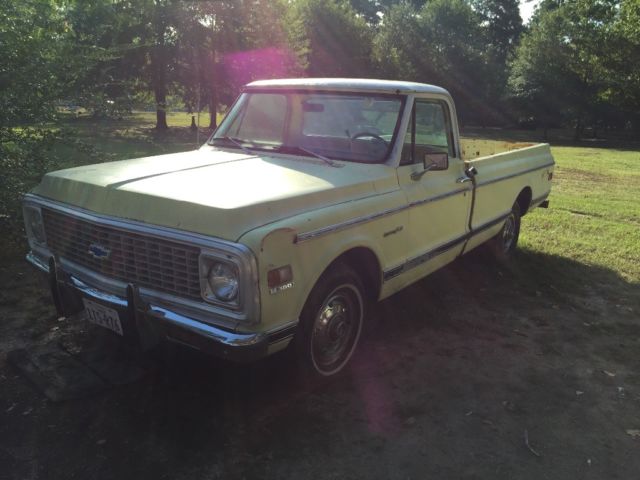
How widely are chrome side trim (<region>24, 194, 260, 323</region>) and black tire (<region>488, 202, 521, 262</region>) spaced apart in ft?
13.2

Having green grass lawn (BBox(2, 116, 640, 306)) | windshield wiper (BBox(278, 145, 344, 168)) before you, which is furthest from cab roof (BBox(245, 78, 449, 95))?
green grass lawn (BBox(2, 116, 640, 306))

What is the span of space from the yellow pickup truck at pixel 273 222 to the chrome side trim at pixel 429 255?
0.05 ft

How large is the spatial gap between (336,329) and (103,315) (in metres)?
1.43

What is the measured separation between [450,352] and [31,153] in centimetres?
466

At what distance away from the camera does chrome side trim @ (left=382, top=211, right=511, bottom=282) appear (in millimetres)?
3663

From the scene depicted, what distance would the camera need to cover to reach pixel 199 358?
12.0 feet

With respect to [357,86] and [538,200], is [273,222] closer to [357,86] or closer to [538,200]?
[357,86]

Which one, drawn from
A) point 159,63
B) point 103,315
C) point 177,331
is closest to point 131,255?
point 103,315

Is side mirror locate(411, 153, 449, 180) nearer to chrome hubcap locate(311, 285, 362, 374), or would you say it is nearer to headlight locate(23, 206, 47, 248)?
chrome hubcap locate(311, 285, 362, 374)

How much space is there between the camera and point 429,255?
4129 millimetres

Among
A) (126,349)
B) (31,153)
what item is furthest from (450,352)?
(31,153)

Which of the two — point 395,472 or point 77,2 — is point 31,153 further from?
point 395,472

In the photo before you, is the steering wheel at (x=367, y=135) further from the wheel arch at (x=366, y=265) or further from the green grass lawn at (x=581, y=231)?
the green grass lawn at (x=581, y=231)

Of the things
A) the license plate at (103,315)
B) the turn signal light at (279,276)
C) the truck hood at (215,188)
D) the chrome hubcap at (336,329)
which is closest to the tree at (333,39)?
the truck hood at (215,188)
